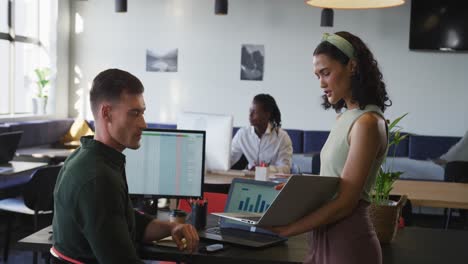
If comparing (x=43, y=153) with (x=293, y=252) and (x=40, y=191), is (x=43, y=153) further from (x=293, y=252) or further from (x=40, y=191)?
(x=293, y=252)

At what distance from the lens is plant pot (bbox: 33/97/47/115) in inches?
301

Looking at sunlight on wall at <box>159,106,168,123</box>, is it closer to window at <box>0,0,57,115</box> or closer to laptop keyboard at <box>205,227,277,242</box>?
window at <box>0,0,57,115</box>

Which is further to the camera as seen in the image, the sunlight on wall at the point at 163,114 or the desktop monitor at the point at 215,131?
the sunlight on wall at the point at 163,114

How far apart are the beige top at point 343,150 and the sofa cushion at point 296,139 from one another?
5.76m

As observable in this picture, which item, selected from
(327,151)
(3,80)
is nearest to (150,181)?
(327,151)

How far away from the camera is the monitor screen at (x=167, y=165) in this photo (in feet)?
9.55

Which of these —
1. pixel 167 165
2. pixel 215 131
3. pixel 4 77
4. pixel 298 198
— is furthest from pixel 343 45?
pixel 4 77

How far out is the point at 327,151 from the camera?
1.93m

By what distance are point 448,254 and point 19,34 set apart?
652cm

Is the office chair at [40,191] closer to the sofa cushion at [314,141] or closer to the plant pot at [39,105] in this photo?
the plant pot at [39,105]

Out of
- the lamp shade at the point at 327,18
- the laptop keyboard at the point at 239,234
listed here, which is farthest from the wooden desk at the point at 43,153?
the laptop keyboard at the point at 239,234

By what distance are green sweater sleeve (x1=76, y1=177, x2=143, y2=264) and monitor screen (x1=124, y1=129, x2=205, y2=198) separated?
1234 mm

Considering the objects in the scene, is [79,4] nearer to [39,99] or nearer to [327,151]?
[39,99]

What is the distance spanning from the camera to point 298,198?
6.05 ft
